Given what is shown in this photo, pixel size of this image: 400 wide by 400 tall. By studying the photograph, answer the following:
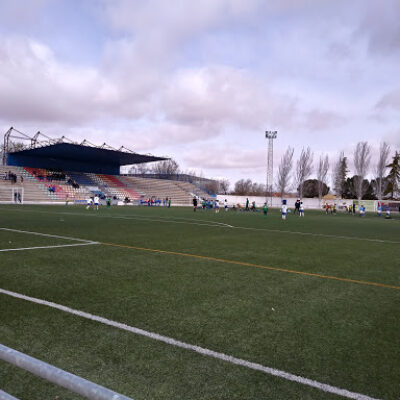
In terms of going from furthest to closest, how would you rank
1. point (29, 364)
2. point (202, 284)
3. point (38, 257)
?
1. point (38, 257)
2. point (202, 284)
3. point (29, 364)

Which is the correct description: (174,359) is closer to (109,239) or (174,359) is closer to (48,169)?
(109,239)

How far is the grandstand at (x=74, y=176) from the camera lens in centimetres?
5000

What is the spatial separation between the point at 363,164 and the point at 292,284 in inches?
2942

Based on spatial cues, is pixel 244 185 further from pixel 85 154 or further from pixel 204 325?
pixel 204 325

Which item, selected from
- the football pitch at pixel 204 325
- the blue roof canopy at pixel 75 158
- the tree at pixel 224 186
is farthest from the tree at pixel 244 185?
the football pitch at pixel 204 325

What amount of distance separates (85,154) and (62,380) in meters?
59.5

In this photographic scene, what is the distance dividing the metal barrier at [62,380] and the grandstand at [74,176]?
47222 millimetres

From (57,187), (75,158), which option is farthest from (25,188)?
(75,158)

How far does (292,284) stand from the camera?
261 inches

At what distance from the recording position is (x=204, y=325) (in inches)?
173

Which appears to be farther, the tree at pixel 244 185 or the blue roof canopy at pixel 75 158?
the tree at pixel 244 185

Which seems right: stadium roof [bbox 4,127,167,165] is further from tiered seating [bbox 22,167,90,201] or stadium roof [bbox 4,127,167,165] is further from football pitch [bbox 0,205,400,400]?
football pitch [bbox 0,205,400,400]

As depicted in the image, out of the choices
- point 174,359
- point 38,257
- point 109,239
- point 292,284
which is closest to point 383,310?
point 292,284

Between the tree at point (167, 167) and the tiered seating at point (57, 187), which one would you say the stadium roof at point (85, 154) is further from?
the tree at point (167, 167)
